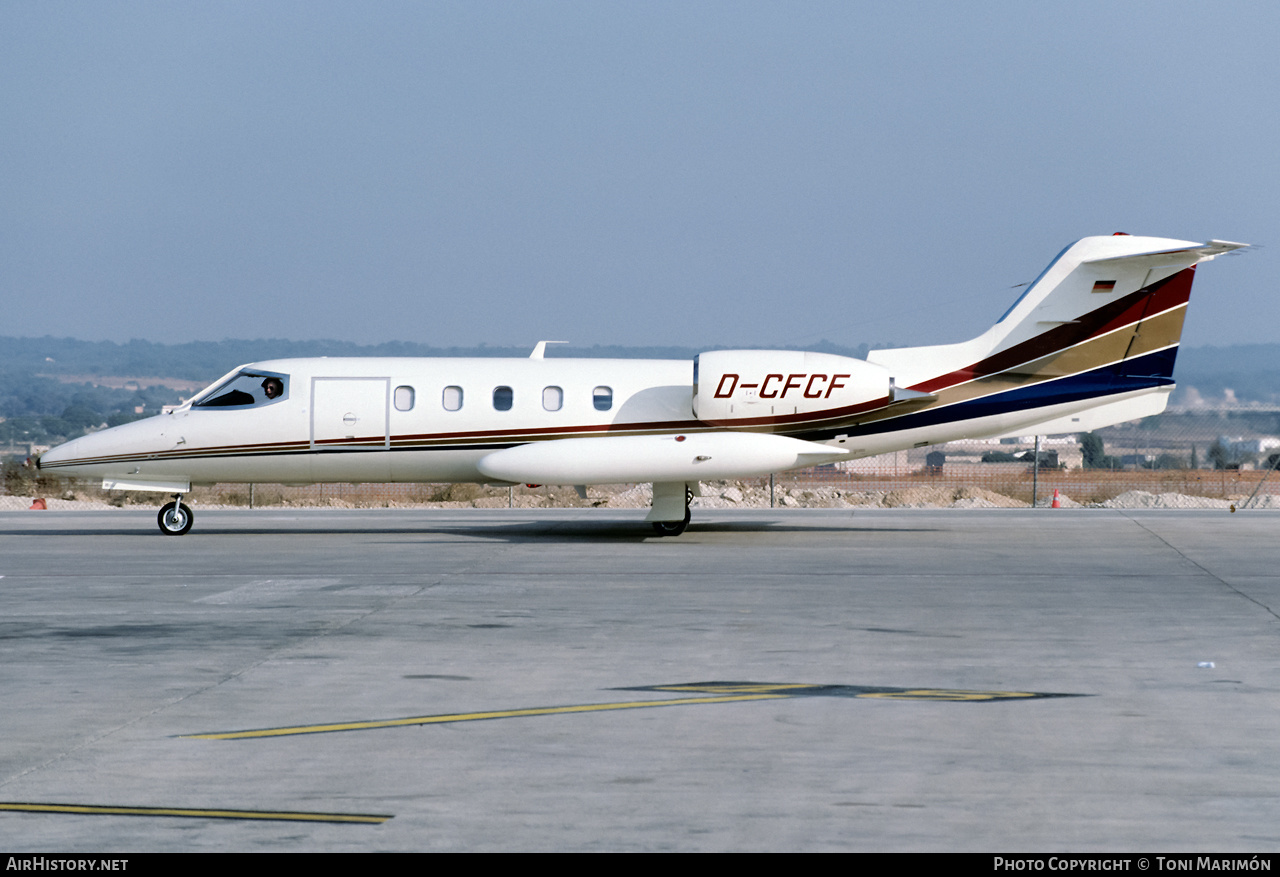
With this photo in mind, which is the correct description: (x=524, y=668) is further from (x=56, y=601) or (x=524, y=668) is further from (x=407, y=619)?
(x=56, y=601)

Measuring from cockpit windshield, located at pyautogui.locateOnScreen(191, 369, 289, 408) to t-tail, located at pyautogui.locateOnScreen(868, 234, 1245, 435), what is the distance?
35.1 feet

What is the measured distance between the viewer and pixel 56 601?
14633 millimetres

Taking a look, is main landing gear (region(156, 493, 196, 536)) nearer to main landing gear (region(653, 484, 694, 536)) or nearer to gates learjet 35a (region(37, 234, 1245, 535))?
gates learjet 35a (region(37, 234, 1245, 535))

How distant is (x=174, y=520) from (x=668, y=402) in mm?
9353

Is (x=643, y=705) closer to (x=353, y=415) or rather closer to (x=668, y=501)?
(x=668, y=501)

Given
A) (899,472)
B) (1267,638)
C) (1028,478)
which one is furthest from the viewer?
(899,472)

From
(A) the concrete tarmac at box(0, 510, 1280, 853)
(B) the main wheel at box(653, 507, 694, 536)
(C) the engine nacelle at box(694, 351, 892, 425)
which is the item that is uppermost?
(C) the engine nacelle at box(694, 351, 892, 425)

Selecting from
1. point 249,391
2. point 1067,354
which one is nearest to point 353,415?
point 249,391

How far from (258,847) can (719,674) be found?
481 cm

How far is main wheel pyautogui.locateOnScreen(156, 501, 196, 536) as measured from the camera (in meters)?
24.2

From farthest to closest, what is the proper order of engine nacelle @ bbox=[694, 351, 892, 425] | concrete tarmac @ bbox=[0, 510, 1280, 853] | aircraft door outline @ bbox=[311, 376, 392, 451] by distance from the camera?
1. aircraft door outline @ bbox=[311, 376, 392, 451]
2. engine nacelle @ bbox=[694, 351, 892, 425]
3. concrete tarmac @ bbox=[0, 510, 1280, 853]

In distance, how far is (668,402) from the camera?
23266 mm

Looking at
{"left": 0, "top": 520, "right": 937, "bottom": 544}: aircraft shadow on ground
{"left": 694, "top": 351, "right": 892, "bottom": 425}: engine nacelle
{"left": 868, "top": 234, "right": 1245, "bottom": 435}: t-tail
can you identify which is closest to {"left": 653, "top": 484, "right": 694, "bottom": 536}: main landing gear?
{"left": 0, "top": 520, "right": 937, "bottom": 544}: aircraft shadow on ground
